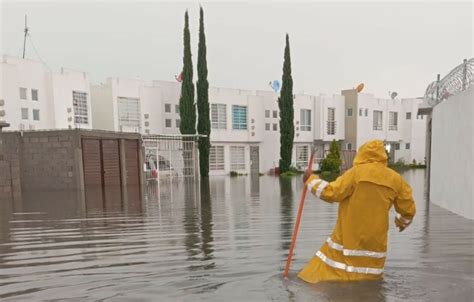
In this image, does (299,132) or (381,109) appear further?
(381,109)

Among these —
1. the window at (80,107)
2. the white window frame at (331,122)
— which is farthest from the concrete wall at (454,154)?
the white window frame at (331,122)

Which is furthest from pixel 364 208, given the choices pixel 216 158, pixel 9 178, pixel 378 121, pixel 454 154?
pixel 378 121

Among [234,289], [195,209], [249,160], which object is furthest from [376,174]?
[249,160]

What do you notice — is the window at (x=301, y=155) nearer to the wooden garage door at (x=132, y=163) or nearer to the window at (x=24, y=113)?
the wooden garage door at (x=132, y=163)

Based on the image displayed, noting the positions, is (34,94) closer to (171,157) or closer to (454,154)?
(171,157)

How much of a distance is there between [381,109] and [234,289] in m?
33.8

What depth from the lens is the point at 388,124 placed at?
34.6 meters

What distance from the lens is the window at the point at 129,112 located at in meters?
23.3

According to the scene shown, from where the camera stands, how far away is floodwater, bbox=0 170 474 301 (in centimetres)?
348

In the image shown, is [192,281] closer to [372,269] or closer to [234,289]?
[234,289]

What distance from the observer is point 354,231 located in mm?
3066

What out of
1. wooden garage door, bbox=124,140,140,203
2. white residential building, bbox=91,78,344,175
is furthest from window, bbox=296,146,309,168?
wooden garage door, bbox=124,140,140,203

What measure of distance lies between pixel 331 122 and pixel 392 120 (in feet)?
24.8

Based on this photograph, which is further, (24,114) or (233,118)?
(233,118)
